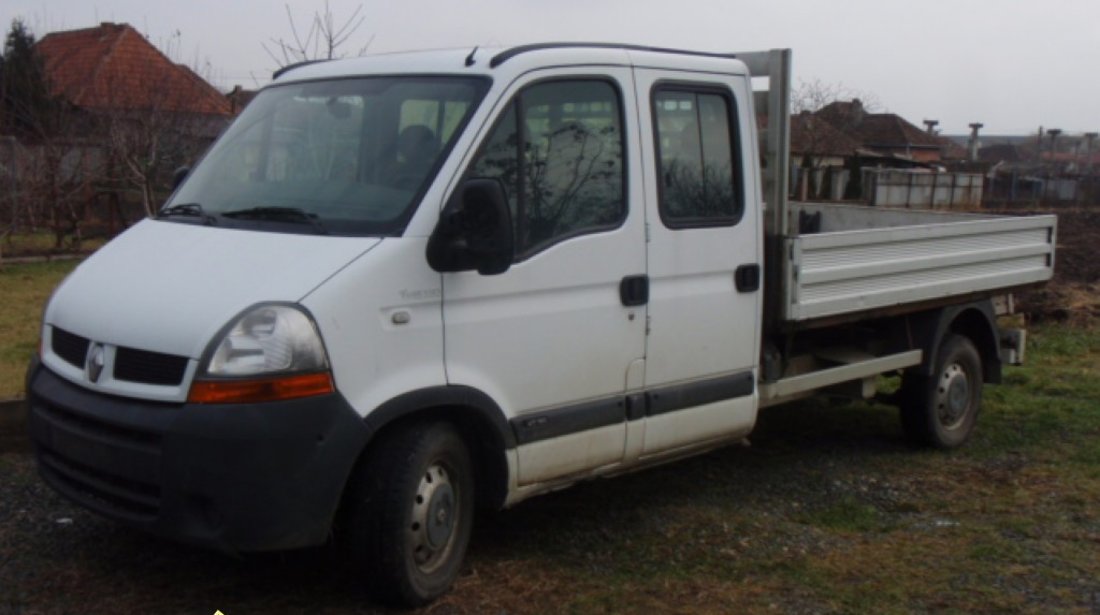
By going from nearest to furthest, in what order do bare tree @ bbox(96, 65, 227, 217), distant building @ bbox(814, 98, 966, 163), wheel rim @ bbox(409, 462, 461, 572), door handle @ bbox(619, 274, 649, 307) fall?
wheel rim @ bbox(409, 462, 461, 572) < door handle @ bbox(619, 274, 649, 307) < bare tree @ bbox(96, 65, 227, 217) < distant building @ bbox(814, 98, 966, 163)

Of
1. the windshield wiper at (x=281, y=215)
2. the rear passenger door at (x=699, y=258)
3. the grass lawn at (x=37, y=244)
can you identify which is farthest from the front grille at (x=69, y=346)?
the grass lawn at (x=37, y=244)

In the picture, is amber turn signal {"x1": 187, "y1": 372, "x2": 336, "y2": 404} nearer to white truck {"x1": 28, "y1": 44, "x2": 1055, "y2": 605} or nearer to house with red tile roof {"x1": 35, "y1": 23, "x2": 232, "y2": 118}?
white truck {"x1": 28, "y1": 44, "x2": 1055, "y2": 605}

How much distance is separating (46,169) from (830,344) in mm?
11746

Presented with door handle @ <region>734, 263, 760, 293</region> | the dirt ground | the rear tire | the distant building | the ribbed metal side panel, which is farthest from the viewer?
the distant building

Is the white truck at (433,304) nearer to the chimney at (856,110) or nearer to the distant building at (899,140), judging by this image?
the chimney at (856,110)

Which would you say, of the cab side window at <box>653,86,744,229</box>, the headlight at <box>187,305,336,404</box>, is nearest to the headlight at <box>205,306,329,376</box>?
the headlight at <box>187,305,336,404</box>

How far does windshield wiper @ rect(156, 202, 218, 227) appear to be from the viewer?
541 centimetres

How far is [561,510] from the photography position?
6531 millimetres

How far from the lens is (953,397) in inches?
322

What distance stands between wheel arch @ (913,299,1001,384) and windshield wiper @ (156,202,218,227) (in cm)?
450

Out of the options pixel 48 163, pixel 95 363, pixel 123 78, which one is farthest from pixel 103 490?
pixel 123 78

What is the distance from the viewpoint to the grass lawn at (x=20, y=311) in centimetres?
869

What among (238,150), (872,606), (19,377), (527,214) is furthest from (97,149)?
(872,606)

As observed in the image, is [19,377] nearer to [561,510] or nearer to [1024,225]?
[561,510]
